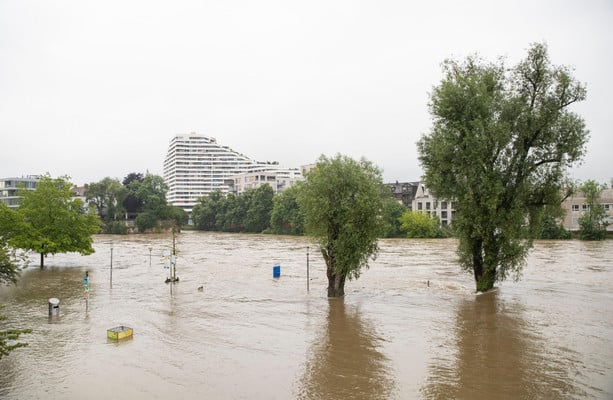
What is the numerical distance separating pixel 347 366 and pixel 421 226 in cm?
7465

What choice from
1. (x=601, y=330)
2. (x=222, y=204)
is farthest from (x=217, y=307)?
(x=222, y=204)

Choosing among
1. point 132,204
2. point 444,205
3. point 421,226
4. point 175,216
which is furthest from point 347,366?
point 132,204

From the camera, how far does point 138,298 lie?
2870 cm

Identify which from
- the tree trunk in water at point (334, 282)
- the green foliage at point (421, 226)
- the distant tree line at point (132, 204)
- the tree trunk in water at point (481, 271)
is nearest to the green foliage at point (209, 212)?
the distant tree line at point (132, 204)

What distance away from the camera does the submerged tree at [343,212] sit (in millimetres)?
26156

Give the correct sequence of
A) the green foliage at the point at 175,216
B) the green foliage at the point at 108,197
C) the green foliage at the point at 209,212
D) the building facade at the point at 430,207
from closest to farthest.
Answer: the building facade at the point at 430,207, the green foliage at the point at 108,197, the green foliage at the point at 175,216, the green foliage at the point at 209,212

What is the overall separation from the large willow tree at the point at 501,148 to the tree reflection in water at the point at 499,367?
6.70 metres

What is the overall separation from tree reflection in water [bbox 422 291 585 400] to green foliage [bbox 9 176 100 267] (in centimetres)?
3816

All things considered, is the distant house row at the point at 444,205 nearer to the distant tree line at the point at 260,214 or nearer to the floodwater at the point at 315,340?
the distant tree line at the point at 260,214

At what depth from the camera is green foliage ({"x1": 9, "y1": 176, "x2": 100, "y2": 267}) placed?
140ft

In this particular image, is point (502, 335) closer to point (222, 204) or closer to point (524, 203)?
point (524, 203)

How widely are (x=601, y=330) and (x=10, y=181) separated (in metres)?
141

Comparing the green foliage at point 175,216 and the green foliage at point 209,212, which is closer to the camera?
the green foliage at point 175,216

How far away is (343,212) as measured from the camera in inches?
1044
